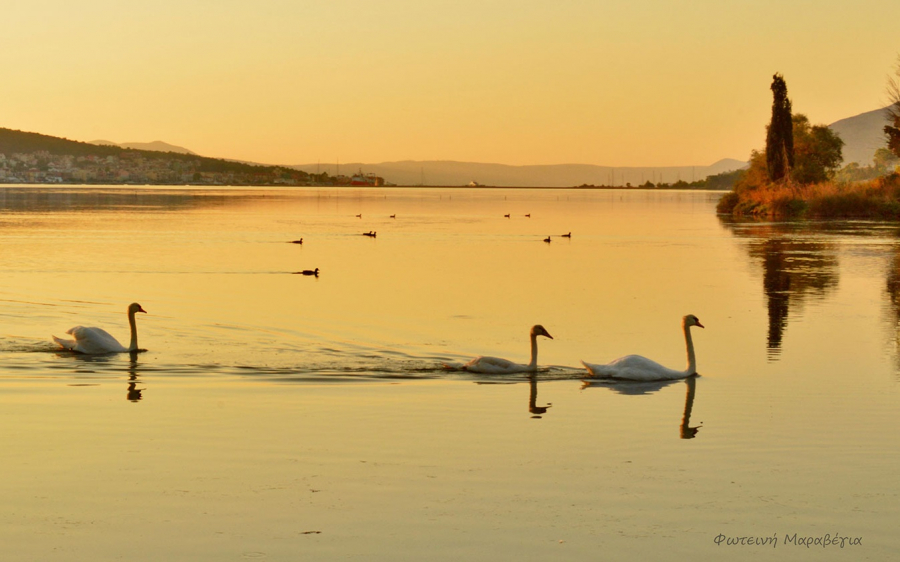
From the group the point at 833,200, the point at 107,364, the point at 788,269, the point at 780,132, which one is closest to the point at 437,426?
the point at 107,364

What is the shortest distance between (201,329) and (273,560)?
49.8 feet

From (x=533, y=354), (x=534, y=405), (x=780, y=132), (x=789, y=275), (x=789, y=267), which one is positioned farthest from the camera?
(x=780, y=132)

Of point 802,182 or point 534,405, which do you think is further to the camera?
point 802,182

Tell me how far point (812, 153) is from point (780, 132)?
45.6 feet

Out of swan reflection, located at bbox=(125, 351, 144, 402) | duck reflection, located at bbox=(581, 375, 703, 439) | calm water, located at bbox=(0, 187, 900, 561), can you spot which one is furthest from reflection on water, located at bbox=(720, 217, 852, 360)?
swan reflection, located at bbox=(125, 351, 144, 402)

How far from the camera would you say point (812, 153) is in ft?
324

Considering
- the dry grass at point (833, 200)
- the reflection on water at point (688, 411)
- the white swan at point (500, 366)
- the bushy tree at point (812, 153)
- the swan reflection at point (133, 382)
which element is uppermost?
the bushy tree at point (812, 153)

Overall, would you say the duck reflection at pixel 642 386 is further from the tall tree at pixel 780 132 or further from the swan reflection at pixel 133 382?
the tall tree at pixel 780 132

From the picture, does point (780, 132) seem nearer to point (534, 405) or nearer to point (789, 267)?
point (789, 267)

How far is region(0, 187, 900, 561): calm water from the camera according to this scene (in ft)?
30.7

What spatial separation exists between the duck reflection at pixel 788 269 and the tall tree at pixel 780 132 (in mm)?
19370

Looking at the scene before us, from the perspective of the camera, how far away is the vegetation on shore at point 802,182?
80.7 m

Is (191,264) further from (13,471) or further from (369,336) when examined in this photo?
(13,471)

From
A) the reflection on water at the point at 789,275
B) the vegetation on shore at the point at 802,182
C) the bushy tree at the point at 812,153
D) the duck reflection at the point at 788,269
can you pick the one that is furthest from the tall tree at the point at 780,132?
the reflection on water at the point at 789,275
